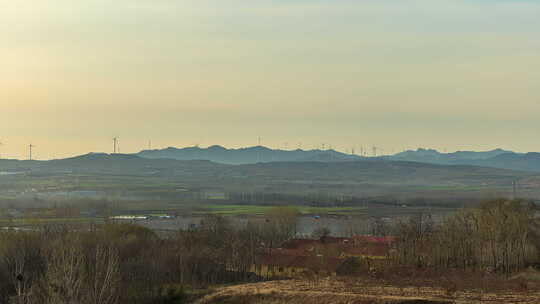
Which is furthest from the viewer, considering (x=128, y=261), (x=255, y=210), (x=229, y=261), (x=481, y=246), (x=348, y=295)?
(x=255, y=210)

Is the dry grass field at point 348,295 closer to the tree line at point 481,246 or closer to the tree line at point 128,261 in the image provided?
the tree line at point 128,261

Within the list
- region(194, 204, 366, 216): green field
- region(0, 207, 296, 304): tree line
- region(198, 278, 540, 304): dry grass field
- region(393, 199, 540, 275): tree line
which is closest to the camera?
region(198, 278, 540, 304): dry grass field

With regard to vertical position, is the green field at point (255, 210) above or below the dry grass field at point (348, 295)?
above

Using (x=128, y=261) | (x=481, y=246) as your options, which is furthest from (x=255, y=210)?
(x=128, y=261)

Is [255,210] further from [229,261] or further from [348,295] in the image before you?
[348,295]

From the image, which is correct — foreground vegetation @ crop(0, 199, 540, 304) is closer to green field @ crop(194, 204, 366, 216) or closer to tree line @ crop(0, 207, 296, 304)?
tree line @ crop(0, 207, 296, 304)

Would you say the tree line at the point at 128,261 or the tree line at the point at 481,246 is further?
the tree line at the point at 481,246

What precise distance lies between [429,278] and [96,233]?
3401 centimetres

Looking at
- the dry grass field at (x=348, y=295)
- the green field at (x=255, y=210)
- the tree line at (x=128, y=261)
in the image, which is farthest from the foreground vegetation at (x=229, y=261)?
the green field at (x=255, y=210)

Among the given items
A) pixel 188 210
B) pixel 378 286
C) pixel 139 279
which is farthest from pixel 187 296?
pixel 188 210

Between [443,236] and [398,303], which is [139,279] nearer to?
[398,303]

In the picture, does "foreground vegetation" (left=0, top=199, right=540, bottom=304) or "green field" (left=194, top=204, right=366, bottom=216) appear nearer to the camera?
"foreground vegetation" (left=0, top=199, right=540, bottom=304)

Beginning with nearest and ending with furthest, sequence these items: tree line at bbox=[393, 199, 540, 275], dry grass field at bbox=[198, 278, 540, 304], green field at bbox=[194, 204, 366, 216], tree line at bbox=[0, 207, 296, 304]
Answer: dry grass field at bbox=[198, 278, 540, 304], tree line at bbox=[0, 207, 296, 304], tree line at bbox=[393, 199, 540, 275], green field at bbox=[194, 204, 366, 216]

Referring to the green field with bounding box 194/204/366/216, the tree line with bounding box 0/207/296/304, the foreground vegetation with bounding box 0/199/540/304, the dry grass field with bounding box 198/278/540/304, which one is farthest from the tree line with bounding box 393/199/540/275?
the green field with bounding box 194/204/366/216
